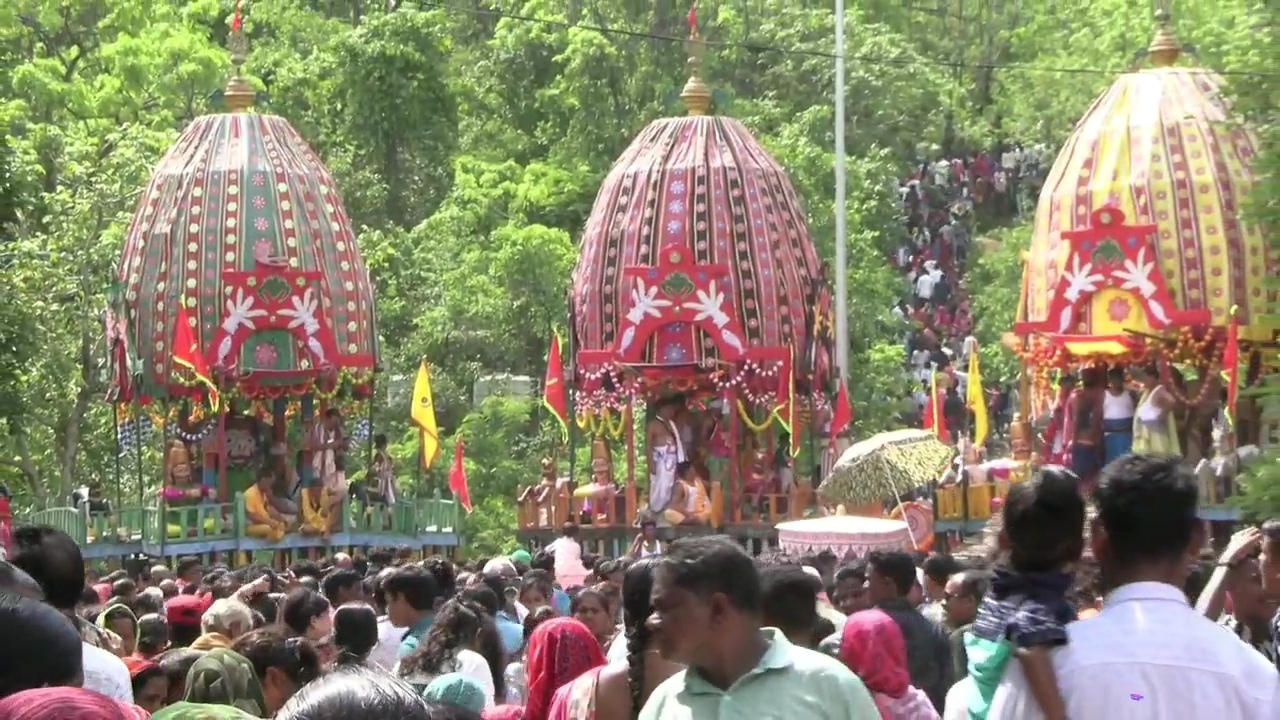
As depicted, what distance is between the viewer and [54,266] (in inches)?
1335

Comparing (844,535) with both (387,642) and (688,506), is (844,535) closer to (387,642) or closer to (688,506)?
(688,506)

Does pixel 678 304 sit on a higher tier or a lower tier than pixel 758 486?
higher

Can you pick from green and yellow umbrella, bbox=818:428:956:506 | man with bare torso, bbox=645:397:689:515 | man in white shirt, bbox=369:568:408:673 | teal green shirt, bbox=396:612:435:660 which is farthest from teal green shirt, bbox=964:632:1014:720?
man with bare torso, bbox=645:397:689:515

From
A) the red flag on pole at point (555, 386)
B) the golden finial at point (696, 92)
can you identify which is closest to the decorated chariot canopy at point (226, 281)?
the red flag on pole at point (555, 386)

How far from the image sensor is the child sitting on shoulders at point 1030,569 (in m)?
5.68

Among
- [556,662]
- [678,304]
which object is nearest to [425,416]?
[678,304]

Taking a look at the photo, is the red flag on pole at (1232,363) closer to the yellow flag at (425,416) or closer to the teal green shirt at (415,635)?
the yellow flag at (425,416)

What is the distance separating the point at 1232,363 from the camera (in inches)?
996

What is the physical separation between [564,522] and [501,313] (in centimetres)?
931

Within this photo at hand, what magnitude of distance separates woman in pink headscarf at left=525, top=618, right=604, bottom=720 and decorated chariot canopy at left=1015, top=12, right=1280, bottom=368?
18.7m

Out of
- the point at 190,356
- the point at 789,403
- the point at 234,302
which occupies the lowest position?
the point at 789,403

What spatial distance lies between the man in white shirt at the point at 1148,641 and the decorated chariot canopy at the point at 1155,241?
68.8 ft

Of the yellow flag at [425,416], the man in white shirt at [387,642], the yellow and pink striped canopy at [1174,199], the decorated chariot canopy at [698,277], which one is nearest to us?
the man in white shirt at [387,642]

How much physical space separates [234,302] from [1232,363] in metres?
11.0
